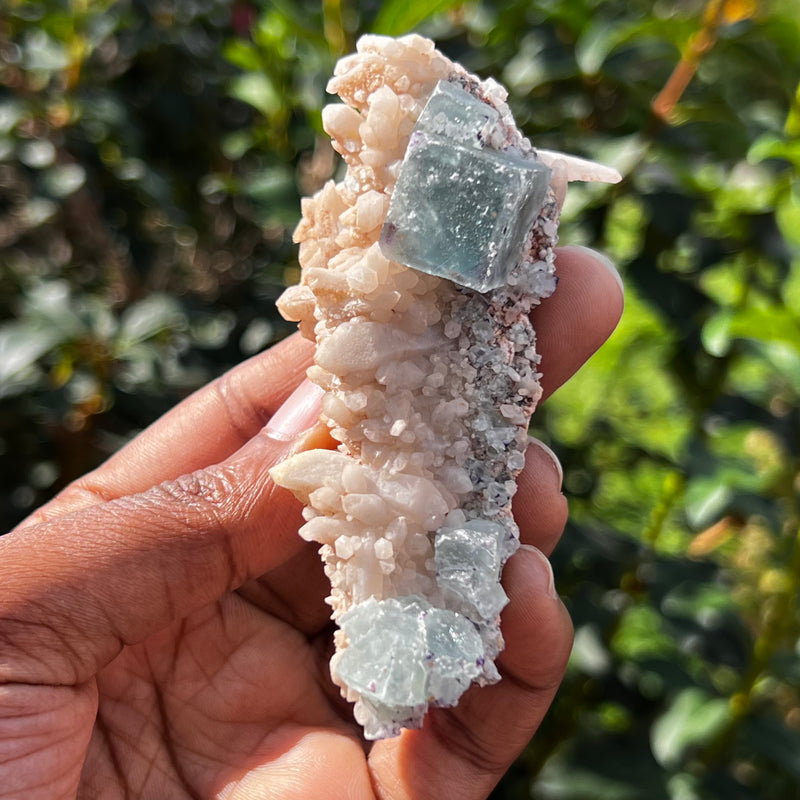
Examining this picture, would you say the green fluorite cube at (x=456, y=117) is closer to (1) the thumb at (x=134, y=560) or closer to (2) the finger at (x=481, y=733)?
(1) the thumb at (x=134, y=560)

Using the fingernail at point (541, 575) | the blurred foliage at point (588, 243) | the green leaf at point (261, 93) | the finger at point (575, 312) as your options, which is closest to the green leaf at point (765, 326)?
the blurred foliage at point (588, 243)

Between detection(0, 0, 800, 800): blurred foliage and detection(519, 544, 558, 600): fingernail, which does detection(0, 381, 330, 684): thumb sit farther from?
detection(0, 0, 800, 800): blurred foliage

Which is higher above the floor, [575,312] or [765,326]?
[575,312]

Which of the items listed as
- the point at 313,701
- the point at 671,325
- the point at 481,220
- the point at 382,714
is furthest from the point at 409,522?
the point at 671,325

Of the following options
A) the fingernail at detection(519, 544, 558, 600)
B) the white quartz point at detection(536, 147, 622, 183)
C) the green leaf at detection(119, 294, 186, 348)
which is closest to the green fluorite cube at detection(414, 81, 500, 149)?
the white quartz point at detection(536, 147, 622, 183)

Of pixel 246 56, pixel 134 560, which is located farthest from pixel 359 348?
pixel 246 56

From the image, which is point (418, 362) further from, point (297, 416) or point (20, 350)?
point (20, 350)
